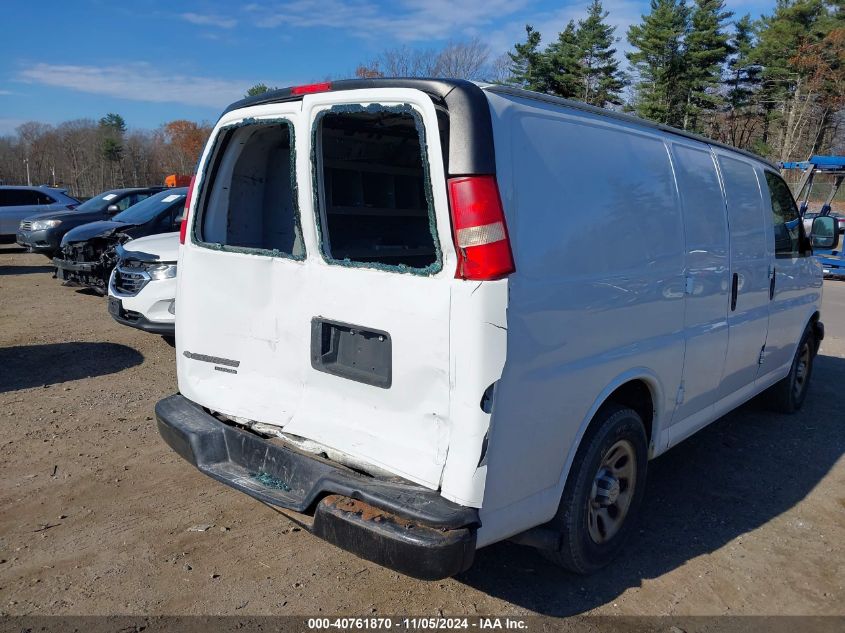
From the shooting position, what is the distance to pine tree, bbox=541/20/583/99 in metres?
35.0

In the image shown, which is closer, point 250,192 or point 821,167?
point 250,192

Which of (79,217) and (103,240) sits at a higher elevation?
(79,217)

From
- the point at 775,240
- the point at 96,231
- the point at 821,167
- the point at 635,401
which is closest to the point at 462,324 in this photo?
the point at 635,401

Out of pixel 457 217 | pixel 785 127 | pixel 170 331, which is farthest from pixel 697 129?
pixel 457 217

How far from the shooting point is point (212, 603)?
3.00m

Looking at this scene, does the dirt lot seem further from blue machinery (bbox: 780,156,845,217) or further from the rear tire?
blue machinery (bbox: 780,156,845,217)

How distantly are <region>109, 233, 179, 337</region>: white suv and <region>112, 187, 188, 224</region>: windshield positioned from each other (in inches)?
135

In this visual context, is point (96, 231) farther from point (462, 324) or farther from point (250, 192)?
point (462, 324)

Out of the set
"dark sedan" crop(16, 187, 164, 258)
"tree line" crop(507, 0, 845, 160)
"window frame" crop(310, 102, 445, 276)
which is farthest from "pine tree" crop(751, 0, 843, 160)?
"window frame" crop(310, 102, 445, 276)

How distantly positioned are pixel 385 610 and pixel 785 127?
1767 inches

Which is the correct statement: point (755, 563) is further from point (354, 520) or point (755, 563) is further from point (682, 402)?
point (354, 520)

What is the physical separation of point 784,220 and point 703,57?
36824 mm

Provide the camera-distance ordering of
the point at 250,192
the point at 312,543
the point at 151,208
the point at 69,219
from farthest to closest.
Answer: the point at 69,219 → the point at 151,208 → the point at 250,192 → the point at 312,543

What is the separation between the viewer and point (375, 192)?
471 centimetres
